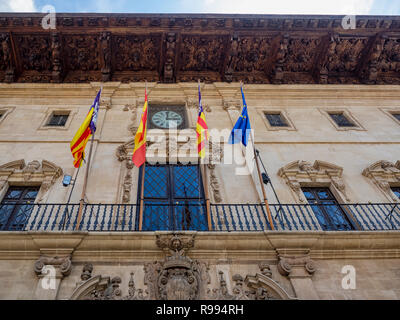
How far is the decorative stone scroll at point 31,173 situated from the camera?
317 inches

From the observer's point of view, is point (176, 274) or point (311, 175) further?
→ point (311, 175)

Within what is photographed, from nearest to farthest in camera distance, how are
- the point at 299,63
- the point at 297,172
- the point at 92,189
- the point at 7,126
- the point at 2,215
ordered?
the point at 2,215 < the point at 92,189 < the point at 297,172 < the point at 7,126 < the point at 299,63

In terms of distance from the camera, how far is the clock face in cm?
1079

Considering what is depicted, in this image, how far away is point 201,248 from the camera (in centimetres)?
612

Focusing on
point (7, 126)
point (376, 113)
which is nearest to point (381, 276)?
point (376, 113)

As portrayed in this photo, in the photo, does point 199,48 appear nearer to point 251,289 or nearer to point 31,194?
point 31,194

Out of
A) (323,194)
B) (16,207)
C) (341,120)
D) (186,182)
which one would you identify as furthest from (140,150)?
(341,120)

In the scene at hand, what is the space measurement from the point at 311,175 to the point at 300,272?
3501 mm

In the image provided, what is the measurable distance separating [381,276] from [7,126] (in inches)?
424

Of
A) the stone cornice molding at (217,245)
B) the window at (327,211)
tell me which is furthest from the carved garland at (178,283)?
the window at (327,211)

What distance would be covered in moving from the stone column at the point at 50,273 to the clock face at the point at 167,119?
586 centimetres

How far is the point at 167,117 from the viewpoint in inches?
441

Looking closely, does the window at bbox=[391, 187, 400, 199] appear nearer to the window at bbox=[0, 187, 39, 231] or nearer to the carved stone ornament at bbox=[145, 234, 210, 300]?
the carved stone ornament at bbox=[145, 234, 210, 300]
